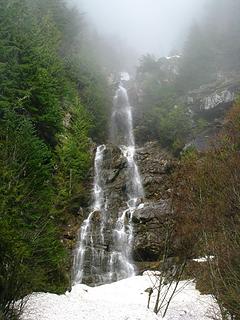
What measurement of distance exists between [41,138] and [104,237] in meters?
10.6

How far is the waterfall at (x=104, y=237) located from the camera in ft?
97.7

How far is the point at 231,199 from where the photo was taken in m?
17.2

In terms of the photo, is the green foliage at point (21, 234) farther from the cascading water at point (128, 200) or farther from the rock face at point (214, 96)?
the rock face at point (214, 96)

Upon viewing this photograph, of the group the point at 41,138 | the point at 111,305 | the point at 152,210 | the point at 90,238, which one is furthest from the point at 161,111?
the point at 111,305

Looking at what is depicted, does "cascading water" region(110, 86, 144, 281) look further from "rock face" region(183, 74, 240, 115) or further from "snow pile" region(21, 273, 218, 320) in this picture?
"rock face" region(183, 74, 240, 115)

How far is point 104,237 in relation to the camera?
106 ft

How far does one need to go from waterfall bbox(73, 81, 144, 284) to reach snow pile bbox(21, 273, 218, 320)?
458 centimetres

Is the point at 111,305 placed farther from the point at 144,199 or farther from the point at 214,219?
the point at 144,199

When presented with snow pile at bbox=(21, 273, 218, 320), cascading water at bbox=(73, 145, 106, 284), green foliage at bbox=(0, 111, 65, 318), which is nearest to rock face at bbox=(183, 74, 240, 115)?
cascading water at bbox=(73, 145, 106, 284)

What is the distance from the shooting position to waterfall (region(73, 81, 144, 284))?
2978 cm

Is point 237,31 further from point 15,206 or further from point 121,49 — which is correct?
point 15,206

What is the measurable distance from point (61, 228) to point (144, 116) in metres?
24.7

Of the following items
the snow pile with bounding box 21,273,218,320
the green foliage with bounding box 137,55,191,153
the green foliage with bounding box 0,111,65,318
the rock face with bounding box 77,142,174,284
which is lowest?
the snow pile with bounding box 21,273,218,320

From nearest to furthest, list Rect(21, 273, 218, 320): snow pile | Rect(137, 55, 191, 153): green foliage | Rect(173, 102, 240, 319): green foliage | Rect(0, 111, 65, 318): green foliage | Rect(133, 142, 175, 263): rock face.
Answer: Rect(0, 111, 65, 318): green foliage, Rect(173, 102, 240, 319): green foliage, Rect(21, 273, 218, 320): snow pile, Rect(133, 142, 175, 263): rock face, Rect(137, 55, 191, 153): green foliage
